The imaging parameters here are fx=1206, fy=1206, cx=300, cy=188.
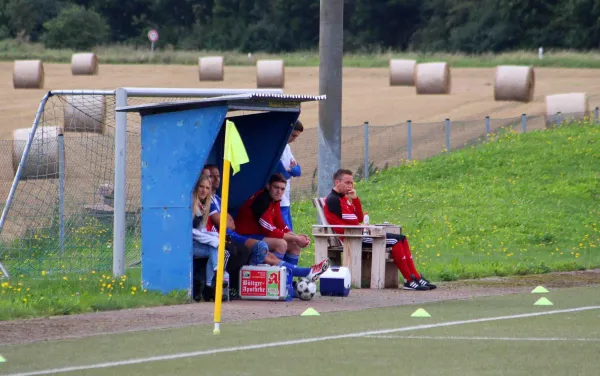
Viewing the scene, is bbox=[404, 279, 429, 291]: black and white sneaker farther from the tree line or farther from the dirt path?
the tree line

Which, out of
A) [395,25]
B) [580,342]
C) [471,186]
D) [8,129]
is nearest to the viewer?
[580,342]

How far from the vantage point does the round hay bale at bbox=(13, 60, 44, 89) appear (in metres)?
46.7

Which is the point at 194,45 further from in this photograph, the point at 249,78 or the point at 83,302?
the point at 83,302

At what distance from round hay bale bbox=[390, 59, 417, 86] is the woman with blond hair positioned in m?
33.8

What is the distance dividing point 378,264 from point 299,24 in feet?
240

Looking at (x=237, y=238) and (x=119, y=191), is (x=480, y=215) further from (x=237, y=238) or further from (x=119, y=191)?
(x=237, y=238)

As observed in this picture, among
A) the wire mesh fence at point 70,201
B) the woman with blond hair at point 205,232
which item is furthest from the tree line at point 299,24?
the woman with blond hair at point 205,232

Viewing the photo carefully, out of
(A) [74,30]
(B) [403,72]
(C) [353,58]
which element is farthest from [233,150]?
(A) [74,30]

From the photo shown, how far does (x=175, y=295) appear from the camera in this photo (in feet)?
40.2

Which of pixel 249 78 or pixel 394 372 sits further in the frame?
pixel 249 78

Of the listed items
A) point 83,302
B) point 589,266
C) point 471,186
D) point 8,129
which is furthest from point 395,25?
point 83,302

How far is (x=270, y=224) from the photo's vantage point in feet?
42.6

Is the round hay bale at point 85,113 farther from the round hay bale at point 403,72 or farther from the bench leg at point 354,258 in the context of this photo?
the round hay bale at point 403,72

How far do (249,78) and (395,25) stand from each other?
3547 cm
